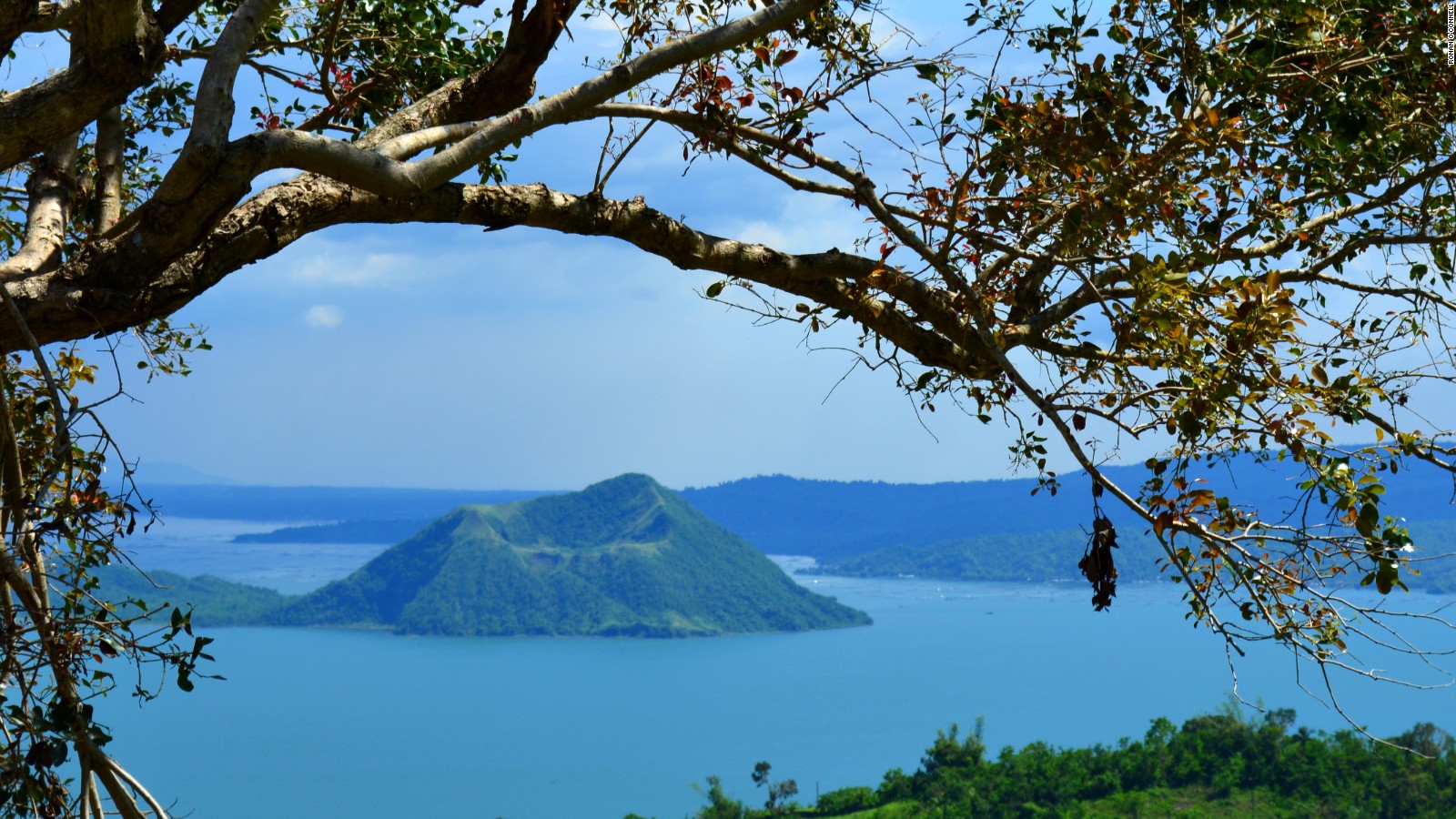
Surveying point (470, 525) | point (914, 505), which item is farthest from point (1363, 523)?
point (914, 505)

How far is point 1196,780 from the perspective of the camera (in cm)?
2230

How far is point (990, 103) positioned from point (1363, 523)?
1.74 meters

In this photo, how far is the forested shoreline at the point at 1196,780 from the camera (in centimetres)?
2077

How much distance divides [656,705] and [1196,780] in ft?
104

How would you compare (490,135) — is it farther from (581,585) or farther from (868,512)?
(868,512)

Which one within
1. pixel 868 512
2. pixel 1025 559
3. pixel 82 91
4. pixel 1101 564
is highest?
pixel 868 512

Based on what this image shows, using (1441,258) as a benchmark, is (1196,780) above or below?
below

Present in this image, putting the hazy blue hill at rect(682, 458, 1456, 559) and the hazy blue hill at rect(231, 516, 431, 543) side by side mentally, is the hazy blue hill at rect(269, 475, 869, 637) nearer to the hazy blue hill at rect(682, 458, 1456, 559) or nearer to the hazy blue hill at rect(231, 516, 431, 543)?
the hazy blue hill at rect(682, 458, 1456, 559)

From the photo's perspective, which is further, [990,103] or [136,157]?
[136,157]

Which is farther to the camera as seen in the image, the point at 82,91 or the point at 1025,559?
the point at 1025,559

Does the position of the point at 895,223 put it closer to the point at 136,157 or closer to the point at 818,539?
the point at 136,157

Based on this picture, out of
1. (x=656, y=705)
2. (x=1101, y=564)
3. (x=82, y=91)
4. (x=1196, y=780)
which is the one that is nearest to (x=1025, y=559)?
(x=656, y=705)

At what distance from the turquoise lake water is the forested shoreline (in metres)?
9.62

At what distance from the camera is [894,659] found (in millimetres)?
55312
